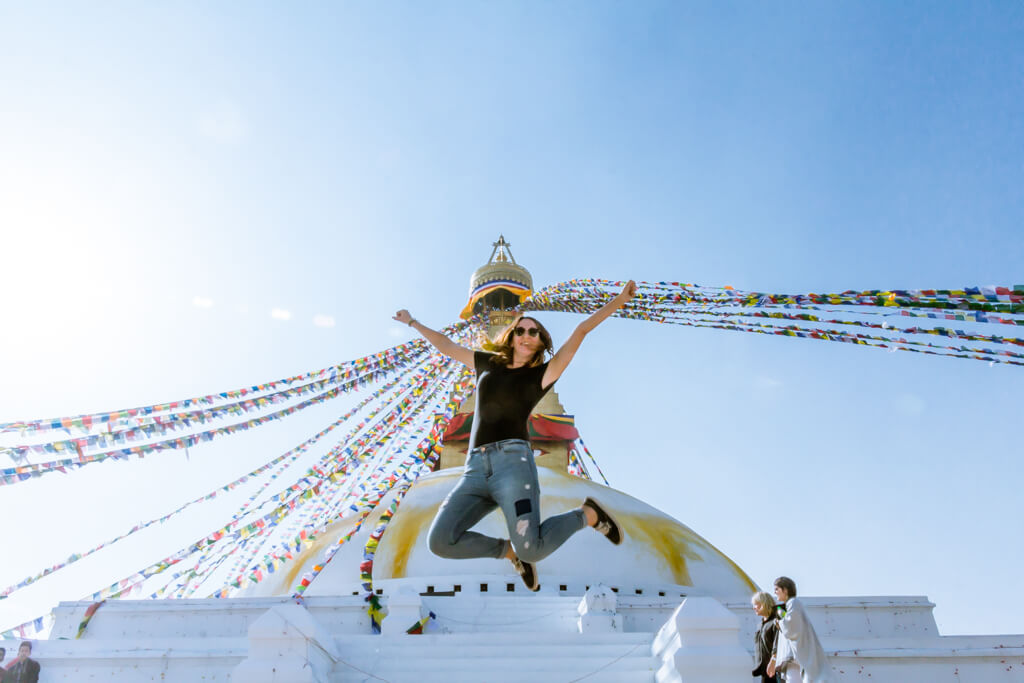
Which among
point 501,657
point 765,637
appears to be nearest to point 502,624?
point 501,657

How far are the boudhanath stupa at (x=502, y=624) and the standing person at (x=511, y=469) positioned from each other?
165 centimetres

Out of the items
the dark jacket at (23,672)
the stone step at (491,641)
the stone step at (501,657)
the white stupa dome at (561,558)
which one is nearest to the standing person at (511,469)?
the stone step at (501,657)

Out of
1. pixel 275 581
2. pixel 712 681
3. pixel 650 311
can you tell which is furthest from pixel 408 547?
pixel 712 681

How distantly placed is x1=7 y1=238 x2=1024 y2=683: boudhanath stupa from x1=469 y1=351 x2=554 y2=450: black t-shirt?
1.98m

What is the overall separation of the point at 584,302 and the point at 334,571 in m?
5.59

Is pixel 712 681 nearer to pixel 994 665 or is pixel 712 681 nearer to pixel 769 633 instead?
pixel 769 633

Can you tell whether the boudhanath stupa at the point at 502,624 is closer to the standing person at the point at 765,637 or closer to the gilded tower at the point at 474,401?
the standing person at the point at 765,637

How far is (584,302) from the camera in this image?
11062 millimetres

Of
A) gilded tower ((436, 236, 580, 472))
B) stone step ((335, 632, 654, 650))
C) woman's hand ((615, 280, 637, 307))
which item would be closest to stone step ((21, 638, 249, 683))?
stone step ((335, 632, 654, 650))

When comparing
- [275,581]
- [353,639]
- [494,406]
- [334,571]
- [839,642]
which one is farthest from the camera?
[275,581]

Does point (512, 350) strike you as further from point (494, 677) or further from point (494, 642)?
point (494, 642)

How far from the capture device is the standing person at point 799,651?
4.41 meters

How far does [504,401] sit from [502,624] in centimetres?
499

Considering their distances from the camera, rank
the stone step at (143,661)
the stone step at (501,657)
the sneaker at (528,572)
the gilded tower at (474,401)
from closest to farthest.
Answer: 1. the sneaker at (528,572)
2. the stone step at (501,657)
3. the stone step at (143,661)
4. the gilded tower at (474,401)
